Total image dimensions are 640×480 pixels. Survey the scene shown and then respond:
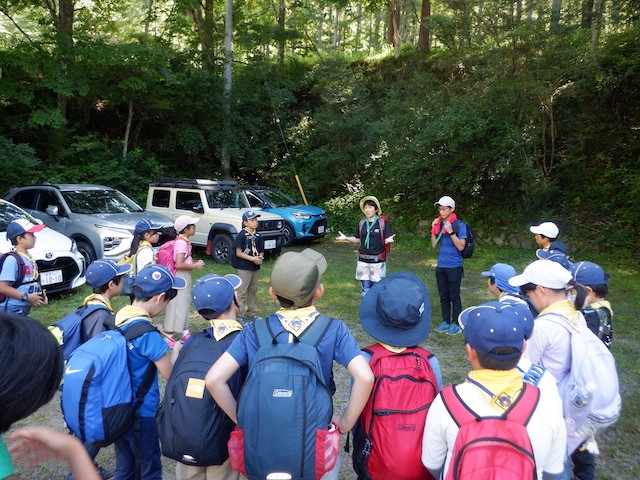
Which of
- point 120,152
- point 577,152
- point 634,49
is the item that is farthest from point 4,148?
point 634,49

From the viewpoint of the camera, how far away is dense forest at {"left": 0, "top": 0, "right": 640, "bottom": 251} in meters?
11.0

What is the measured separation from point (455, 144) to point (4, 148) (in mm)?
11563

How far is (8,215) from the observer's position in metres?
7.42

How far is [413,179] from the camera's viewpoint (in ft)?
43.3

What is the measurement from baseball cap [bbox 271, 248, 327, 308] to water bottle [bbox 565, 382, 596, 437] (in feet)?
4.76

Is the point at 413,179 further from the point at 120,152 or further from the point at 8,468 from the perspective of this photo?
the point at 8,468

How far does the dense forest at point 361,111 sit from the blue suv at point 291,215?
246cm

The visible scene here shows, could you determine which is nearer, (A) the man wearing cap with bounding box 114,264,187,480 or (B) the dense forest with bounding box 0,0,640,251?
(A) the man wearing cap with bounding box 114,264,187,480

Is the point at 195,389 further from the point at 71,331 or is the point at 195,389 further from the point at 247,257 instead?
the point at 247,257

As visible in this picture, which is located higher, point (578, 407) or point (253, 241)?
point (253, 241)

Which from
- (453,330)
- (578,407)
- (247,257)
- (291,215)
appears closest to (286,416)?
(578,407)

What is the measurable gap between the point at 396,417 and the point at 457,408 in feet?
1.15

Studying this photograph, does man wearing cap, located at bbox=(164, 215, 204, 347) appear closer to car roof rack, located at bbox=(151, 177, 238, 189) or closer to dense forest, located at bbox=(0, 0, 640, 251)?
car roof rack, located at bbox=(151, 177, 238, 189)

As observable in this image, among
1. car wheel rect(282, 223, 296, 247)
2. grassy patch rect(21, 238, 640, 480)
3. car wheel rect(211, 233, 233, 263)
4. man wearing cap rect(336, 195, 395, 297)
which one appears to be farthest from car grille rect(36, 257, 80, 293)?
car wheel rect(282, 223, 296, 247)
